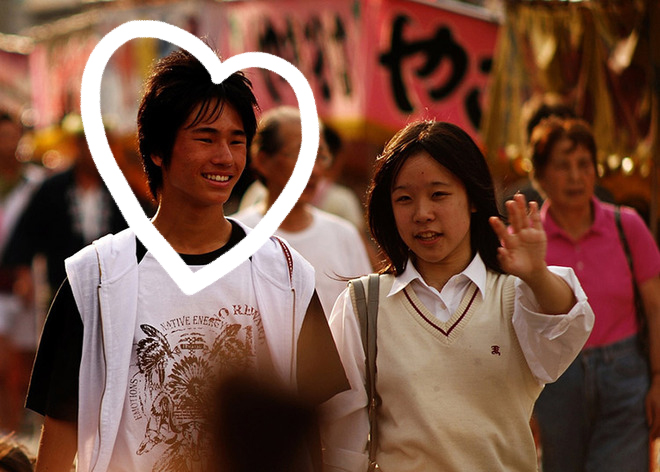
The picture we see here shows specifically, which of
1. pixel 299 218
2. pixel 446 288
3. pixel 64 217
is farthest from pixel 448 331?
pixel 64 217

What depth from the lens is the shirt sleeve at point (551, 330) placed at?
3.06 m

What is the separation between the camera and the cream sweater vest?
10.4 ft

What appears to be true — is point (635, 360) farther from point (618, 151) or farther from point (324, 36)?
point (324, 36)

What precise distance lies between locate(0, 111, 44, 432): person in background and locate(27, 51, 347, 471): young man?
5.23m

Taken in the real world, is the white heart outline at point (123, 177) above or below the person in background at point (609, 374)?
above

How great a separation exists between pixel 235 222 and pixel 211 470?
0.76m

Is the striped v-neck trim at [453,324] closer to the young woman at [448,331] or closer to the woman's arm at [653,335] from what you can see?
the young woman at [448,331]

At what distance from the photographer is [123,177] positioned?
3.26 m

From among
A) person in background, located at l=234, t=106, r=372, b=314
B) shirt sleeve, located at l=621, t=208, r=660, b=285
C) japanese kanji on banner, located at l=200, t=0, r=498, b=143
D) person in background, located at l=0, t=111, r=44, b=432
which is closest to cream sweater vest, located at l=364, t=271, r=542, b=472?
shirt sleeve, located at l=621, t=208, r=660, b=285

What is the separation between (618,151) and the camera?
682 centimetres

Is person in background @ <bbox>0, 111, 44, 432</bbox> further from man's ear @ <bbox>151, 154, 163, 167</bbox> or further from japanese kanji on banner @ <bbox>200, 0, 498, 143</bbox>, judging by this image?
man's ear @ <bbox>151, 154, 163, 167</bbox>

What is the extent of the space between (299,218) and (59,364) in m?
2.32

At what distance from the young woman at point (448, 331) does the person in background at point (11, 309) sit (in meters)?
5.35

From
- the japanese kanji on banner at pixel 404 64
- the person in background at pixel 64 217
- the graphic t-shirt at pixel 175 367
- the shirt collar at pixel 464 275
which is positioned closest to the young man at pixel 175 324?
the graphic t-shirt at pixel 175 367
